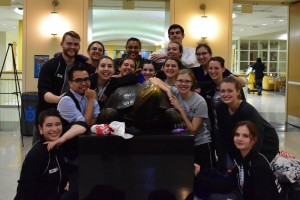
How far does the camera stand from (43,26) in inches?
289

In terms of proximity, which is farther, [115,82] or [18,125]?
[18,125]

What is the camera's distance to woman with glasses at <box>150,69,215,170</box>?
2.76 m

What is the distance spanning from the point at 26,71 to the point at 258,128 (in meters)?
5.81

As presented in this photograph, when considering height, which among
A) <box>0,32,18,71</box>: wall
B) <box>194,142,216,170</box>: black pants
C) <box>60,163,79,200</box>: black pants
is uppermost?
<box>0,32,18,71</box>: wall

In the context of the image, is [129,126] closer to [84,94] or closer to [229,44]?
[84,94]

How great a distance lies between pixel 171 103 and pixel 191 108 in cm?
29

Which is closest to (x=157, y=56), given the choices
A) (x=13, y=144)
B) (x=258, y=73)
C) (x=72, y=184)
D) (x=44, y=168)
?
(x=72, y=184)

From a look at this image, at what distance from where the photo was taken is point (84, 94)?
2732 mm

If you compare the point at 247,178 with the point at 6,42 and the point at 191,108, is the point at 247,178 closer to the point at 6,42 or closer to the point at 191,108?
the point at 191,108

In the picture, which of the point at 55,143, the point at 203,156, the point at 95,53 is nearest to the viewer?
the point at 55,143

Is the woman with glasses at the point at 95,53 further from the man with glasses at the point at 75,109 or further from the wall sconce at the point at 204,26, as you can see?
the wall sconce at the point at 204,26

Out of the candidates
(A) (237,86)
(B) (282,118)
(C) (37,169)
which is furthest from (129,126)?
(B) (282,118)

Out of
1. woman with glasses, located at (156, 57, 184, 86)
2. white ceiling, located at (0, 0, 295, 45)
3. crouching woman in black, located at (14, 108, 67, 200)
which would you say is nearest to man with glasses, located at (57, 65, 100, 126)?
crouching woman in black, located at (14, 108, 67, 200)

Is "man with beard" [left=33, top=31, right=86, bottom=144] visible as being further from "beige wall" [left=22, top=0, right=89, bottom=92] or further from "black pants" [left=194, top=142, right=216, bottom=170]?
"beige wall" [left=22, top=0, right=89, bottom=92]
